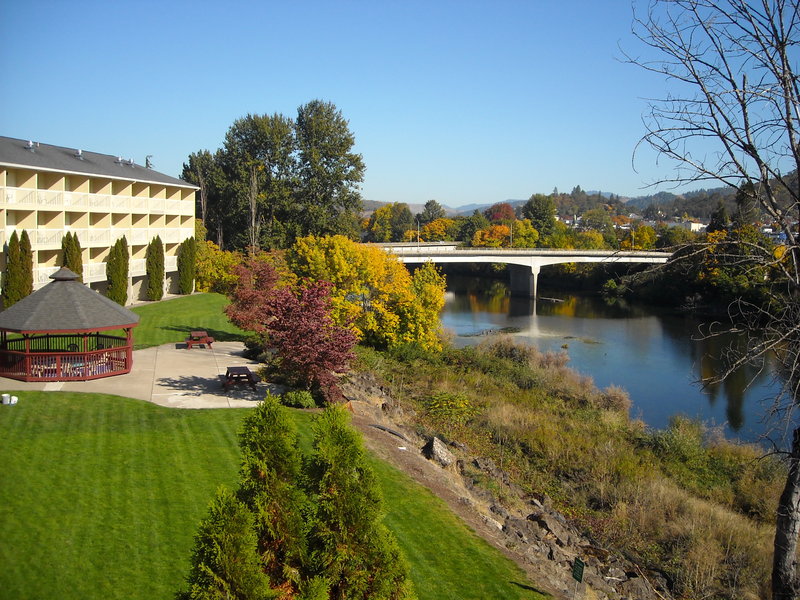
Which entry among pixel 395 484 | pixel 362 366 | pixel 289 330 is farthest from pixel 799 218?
pixel 362 366

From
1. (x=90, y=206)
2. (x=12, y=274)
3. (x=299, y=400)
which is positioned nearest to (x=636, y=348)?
(x=299, y=400)

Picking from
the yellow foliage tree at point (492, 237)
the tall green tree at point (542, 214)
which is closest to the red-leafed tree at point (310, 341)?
the yellow foliage tree at point (492, 237)

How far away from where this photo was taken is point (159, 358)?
25.6 meters

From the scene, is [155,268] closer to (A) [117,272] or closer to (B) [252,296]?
(A) [117,272]

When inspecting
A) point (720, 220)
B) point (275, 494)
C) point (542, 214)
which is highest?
point (542, 214)

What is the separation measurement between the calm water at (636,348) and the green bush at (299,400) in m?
10.7

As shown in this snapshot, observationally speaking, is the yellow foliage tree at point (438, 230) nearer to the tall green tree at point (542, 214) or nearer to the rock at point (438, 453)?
the tall green tree at point (542, 214)

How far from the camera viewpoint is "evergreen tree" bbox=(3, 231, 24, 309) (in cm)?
3106

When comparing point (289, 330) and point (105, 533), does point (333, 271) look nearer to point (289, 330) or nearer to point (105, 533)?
point (289, 330)

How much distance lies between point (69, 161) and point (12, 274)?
9.68 m

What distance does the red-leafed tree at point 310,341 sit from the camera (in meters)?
19.3

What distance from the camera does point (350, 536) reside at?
8.31 meters

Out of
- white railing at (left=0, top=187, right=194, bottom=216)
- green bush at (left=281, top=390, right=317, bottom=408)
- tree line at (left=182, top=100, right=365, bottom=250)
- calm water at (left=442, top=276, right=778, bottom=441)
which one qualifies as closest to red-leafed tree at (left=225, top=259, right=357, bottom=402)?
green bush at (left=281, top=390, right=317, bottom=408)

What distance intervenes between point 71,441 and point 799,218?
49.7 feet
